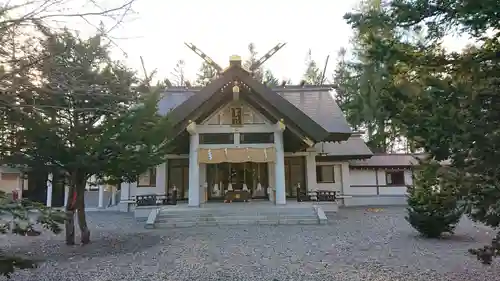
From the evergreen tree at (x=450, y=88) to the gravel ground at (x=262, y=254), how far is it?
2475 millimetres

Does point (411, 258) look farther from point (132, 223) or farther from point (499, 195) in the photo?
point (132, 223)

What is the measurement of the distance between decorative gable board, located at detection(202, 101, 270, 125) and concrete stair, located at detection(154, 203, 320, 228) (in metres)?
3.59

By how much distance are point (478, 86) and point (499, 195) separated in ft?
3.51

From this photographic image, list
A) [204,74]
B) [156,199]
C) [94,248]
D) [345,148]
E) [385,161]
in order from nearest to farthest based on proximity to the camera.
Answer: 1. [94,248]
2. [156,199]
3. [345,148]
4. [385,161]
5. [204,74]

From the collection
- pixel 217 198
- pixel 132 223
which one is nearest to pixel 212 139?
pixel 217 198

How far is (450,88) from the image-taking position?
134 inches

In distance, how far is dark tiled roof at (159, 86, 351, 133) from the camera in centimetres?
1697

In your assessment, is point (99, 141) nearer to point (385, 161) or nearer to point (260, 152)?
point (260, 152)

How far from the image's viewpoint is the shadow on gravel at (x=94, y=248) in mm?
7625

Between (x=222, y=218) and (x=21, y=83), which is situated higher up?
(x=21, y=83)

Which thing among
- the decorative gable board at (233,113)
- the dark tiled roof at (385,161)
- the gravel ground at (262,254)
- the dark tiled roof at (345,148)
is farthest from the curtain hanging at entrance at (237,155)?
the dark tiled roof at (385,161)

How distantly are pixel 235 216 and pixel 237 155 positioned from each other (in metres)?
2.64

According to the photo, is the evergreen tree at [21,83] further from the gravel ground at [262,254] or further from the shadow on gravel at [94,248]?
the shadow on gravel at [94,248]

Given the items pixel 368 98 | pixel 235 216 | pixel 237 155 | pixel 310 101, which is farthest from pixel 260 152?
pixel 368 98
